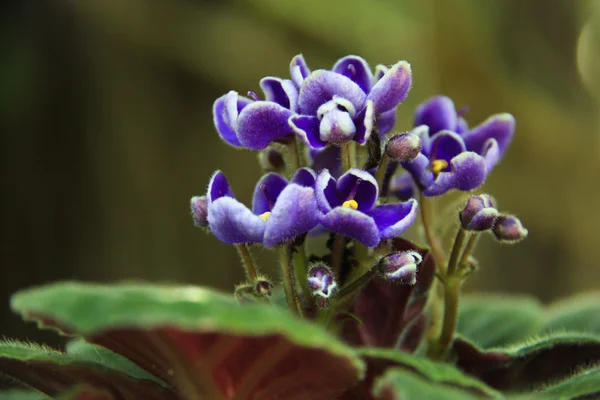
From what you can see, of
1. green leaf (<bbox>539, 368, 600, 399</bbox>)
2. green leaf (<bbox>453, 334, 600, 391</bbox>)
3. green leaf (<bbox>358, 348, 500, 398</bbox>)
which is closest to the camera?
green leaf (<bbox>358, 348, 500, 398</bbox>)

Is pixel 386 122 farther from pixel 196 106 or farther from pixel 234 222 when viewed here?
pixel 196 106

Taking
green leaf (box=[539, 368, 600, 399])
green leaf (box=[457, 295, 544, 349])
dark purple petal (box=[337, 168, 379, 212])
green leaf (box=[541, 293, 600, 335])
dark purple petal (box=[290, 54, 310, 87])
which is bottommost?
green leaf (box=[457, 295, 544, 349])

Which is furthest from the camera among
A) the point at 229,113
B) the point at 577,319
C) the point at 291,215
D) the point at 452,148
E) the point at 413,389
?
the point at 577,319

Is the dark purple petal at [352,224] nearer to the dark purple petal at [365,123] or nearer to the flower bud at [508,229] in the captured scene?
the dark purple petal at [365,123]

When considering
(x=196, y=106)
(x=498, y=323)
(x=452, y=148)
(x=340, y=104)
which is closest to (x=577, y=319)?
(x=498, y=323)

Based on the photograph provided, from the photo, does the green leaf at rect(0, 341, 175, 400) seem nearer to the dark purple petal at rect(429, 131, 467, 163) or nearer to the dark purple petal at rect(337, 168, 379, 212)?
the dark purple petal at rect(337, 168, 379, 212)

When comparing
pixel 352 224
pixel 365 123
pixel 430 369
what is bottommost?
pixel 430 369

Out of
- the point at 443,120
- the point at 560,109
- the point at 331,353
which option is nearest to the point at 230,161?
the point at 560,109

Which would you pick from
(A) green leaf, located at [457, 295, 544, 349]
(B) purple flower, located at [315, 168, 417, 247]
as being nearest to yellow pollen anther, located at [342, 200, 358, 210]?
(B) purple flower, located at [315, 168, 417, 247]
